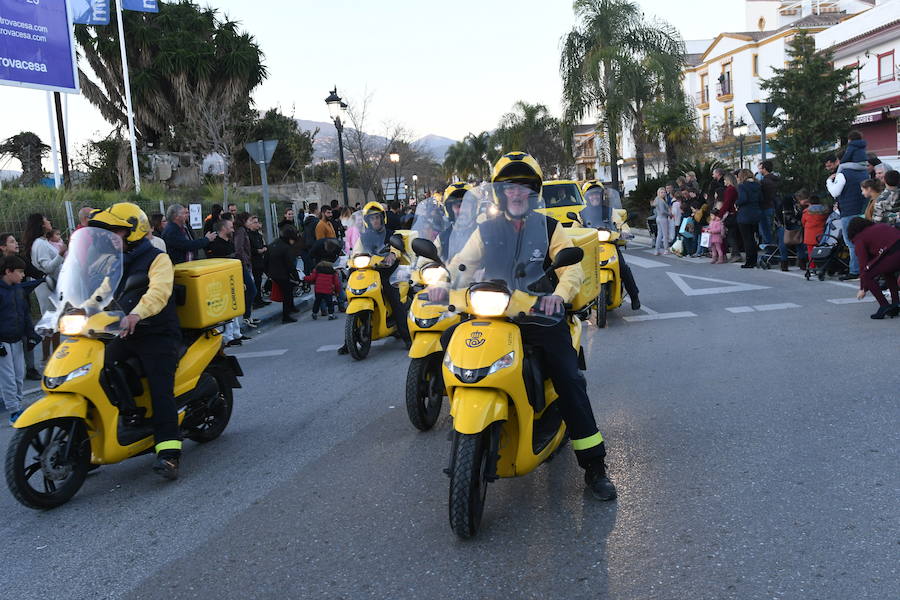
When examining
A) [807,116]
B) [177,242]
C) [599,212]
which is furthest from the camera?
[807,116]

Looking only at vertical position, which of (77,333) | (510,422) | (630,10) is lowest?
(510,422)

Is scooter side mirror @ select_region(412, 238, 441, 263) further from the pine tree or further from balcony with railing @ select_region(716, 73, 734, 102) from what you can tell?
balcony with railing @ select_region(716, 73, 734, 102)

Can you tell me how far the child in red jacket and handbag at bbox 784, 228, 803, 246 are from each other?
7.79 metres

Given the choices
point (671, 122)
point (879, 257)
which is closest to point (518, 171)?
point (879, 257)

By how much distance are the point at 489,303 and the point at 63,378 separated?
268 centimetres

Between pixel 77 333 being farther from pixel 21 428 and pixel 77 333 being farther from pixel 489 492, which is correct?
pixel 489 492

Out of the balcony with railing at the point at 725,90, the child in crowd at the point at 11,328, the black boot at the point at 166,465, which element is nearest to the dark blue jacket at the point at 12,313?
the child in crowd at the point at 11,328

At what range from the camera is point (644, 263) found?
1791 centimetres

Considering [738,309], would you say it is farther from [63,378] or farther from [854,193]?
[63,378]

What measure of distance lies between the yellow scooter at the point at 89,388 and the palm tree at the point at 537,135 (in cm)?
6041

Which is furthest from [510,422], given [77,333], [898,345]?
[898,345]

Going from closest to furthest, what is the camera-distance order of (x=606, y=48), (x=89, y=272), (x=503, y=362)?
(x=503, y=362) < (x=89, y=272) < (x=606, y=48)

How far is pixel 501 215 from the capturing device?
4.23 m

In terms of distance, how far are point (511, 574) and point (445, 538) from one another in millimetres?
534
